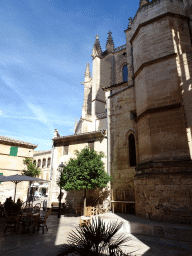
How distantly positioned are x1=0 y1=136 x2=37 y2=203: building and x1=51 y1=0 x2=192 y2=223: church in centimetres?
733

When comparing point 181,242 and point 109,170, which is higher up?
point 109,170

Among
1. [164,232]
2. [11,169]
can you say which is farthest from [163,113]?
[11,169]

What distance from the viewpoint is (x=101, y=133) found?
→ 40.8 ft

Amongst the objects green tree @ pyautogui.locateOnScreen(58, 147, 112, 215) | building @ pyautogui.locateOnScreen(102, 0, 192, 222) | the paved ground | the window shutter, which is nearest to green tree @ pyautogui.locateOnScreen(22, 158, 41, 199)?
the window shutter

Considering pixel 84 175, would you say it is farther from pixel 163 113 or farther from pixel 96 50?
pixel 96 50

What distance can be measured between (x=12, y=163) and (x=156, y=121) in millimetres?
15170

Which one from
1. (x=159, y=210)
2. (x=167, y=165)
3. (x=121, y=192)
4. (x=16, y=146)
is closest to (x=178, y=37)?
(x=167, y=165)

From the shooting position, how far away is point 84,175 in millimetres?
9602

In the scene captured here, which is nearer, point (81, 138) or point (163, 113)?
point (163, 113)

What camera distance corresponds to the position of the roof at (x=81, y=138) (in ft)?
42.1

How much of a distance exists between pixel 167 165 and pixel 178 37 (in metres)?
6.57

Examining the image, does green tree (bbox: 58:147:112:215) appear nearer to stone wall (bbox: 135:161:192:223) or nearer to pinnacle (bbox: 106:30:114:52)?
stone wall (bbox: 135:161:192:223)

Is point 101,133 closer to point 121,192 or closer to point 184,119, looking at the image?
point 121,192

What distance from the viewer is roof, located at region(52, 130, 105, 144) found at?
1283cm
